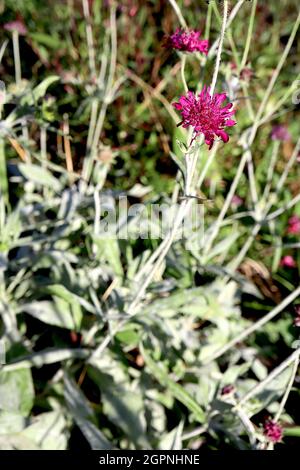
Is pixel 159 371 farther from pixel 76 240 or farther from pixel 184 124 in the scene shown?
pixel 184 124

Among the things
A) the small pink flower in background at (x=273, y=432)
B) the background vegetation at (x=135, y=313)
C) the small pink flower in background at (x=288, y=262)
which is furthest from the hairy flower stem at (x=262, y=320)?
the small pink flower in background at (x=288, y=262)

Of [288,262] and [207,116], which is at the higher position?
[207,116]

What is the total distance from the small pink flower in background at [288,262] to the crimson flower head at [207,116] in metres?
0.80

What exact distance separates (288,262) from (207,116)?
82 cm

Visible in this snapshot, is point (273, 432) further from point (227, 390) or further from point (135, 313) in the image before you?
point (135, 313)

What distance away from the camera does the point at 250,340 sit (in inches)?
46.9

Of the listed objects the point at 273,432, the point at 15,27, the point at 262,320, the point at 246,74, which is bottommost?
the point at 273,432

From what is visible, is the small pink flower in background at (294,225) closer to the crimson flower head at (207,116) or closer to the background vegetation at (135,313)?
the background vegetation at (135,313)

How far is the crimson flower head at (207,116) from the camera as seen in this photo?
56 centimetres

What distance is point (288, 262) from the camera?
132cm

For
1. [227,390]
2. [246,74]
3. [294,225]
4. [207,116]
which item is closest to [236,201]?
[294,225]

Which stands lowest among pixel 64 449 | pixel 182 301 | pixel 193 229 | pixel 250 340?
pixel 64 449

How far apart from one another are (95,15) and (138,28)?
212mm
